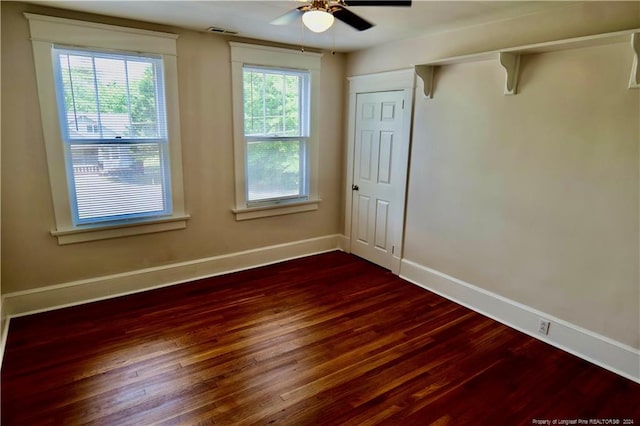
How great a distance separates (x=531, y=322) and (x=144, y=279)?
3.41 m

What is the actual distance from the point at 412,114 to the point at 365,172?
3.00ft

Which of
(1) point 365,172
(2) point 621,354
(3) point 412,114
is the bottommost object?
(2) point 621,354

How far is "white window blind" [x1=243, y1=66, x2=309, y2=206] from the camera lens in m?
3.79

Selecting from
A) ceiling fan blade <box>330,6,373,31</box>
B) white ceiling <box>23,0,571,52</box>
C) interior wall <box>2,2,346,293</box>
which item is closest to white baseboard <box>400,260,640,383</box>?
interior wall <box>2,2,346,293</box>

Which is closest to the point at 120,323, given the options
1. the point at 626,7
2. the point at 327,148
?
the point at 327,148

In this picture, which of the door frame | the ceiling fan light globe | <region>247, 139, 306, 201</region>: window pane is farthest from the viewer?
<region>247, 139, 306, 201</region>: window pane

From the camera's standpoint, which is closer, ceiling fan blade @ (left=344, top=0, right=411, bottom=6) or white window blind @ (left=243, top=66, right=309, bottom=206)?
ceiling fan blade @ (left=344, top=0, right=411, bottom=6)

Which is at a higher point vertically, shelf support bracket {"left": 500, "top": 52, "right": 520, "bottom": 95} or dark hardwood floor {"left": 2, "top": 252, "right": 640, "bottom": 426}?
shelf support bracket {"left": 500, "top": 52, "right": 520, "bottom": 95}

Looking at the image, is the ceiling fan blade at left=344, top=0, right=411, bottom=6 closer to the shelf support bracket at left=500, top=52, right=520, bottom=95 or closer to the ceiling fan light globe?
the ceiling fan light globe

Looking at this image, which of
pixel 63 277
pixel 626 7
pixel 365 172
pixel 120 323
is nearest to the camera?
pixel 626 7

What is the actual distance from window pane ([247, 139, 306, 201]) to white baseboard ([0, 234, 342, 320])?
648 millimetres

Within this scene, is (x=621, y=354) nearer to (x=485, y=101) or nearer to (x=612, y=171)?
(x=612, y=171)

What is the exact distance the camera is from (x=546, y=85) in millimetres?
2607

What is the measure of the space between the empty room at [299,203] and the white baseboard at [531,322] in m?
0.02
